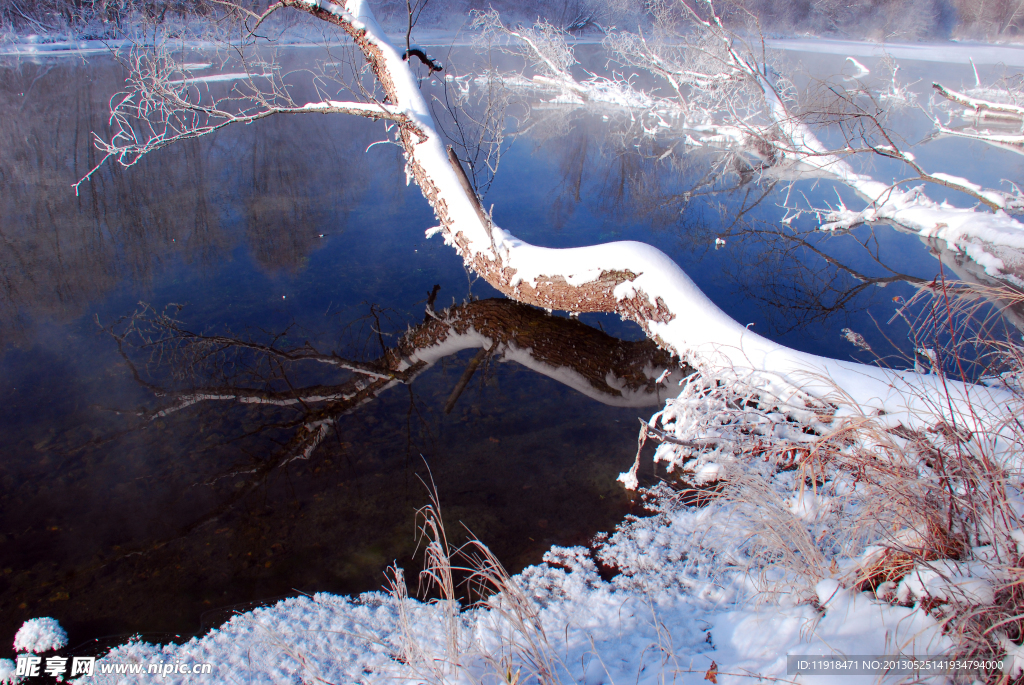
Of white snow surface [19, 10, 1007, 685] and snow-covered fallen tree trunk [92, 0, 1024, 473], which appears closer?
white snow surface [19, 10, 1007, 685]

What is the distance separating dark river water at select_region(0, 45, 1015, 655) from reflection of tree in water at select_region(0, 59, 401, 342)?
0.13 ft

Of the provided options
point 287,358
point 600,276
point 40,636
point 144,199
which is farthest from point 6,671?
point 144,199

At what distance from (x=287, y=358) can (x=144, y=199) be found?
14.1 feet

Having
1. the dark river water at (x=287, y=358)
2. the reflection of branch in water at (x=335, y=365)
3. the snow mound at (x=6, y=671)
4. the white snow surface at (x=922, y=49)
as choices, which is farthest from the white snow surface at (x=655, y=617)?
the white snow surface at (x=922, y=49)

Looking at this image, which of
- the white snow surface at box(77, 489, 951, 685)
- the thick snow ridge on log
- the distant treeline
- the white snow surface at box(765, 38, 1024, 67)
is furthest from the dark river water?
the distant treeline

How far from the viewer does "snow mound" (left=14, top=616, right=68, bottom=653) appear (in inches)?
77.5

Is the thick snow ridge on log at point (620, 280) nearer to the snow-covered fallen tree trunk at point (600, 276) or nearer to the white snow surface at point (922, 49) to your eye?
the snow-covered fallen tree trunk at point (600, 276)

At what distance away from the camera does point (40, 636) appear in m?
2.00

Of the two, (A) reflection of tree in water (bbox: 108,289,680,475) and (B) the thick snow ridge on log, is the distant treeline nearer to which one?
(B) the thick snow ridge on log

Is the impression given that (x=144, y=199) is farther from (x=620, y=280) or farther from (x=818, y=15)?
(x=818, y=15)

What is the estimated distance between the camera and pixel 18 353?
3791mm

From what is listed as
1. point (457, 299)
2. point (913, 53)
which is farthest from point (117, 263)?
point (913, 53)

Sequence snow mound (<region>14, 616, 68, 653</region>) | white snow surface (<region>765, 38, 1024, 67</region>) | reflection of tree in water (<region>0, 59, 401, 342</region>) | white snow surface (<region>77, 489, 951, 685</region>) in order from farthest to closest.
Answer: white snow surface (<region>765, 38, 1024, 67</region>)
reflection of tree in water (<region>0, 59, 401, 342</region>)
snow mound (<region>14, 616, 68, 653</region>)
white snow surface (<region>77, 489, 951, 685</region>)

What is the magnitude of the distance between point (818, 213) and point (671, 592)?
624 centimetres
